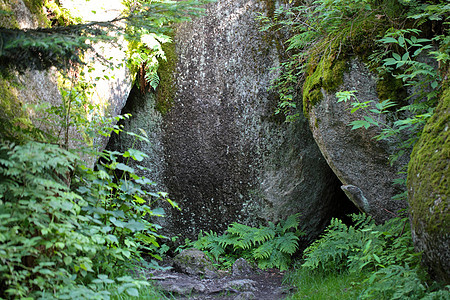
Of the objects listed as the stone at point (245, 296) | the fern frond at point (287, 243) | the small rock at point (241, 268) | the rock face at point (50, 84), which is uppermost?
the rock face at point (50, 84)

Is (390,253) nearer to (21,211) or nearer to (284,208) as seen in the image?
(284,208)

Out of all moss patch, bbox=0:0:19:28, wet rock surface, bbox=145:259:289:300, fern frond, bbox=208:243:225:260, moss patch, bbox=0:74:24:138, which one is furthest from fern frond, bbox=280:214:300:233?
moss patch, bbox=0:0:19:28

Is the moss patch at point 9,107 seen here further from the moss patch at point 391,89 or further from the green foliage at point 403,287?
the moss patch at point 391,89

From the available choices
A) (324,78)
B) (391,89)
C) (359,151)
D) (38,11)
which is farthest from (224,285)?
(38,11)

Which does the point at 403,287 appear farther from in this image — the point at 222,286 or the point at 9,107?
the point at 9,107

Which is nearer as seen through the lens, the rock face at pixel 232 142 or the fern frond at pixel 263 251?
the fern frond at pixel 263 251

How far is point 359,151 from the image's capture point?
4.12m

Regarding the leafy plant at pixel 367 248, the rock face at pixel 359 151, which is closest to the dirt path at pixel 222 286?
the leafy plant at pixel 367 248

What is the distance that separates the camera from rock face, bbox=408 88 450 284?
8.21 ft

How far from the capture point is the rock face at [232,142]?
5.49m

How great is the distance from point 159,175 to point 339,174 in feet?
9.88

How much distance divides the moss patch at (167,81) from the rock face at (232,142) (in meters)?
0.09

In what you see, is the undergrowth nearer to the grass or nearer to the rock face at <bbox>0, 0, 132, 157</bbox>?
the grass

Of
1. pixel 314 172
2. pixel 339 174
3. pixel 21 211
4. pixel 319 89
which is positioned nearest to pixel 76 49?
pixel 21 211
